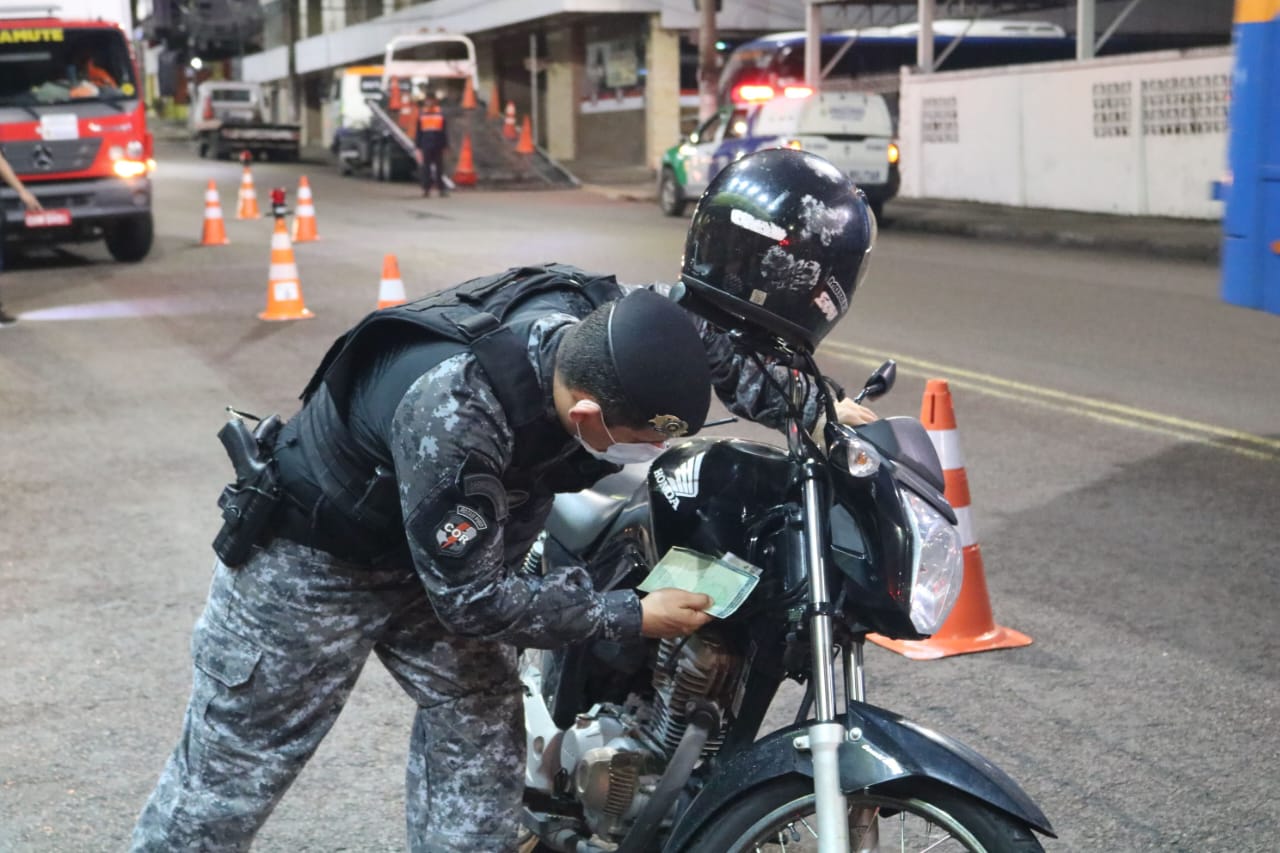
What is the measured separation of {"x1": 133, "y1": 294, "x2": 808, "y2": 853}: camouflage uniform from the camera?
108 inches

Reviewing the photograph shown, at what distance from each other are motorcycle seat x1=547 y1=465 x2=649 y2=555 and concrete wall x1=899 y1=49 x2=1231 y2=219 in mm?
15786

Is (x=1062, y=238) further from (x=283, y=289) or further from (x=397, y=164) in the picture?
(x=397, y=164)

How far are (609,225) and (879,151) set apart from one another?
153 inches

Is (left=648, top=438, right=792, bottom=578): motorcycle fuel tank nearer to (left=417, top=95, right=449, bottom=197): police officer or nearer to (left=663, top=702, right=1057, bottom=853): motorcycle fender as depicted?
(left=663, top=702, right=1057, bottom=853): motorcycle fender

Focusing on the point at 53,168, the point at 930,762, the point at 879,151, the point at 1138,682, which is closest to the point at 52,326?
the point at 53,168

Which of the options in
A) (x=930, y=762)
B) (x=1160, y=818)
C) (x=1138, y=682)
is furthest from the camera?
(x=1138, y=682)

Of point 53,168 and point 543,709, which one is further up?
point 53,168

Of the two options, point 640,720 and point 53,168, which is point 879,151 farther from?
point 640,720

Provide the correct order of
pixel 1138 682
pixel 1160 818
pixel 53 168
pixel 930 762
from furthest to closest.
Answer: pixel 53 168, pixel 1138 682, pixel 1160 818, pixel 930 762

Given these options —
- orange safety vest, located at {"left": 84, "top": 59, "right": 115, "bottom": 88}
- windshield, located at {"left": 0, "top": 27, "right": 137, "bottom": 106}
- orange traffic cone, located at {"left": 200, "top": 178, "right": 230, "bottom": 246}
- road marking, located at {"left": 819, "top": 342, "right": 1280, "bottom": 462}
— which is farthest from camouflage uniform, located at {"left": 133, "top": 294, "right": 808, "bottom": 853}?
orange traffic cone, located at {"left": 200, "top": 178, "right": 230, "bottom": 246}

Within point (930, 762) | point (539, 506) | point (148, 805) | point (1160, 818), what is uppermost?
point (539, 506)

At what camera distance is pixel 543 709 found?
3.51 m

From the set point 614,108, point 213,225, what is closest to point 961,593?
point 213,225

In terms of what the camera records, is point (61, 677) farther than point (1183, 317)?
No
